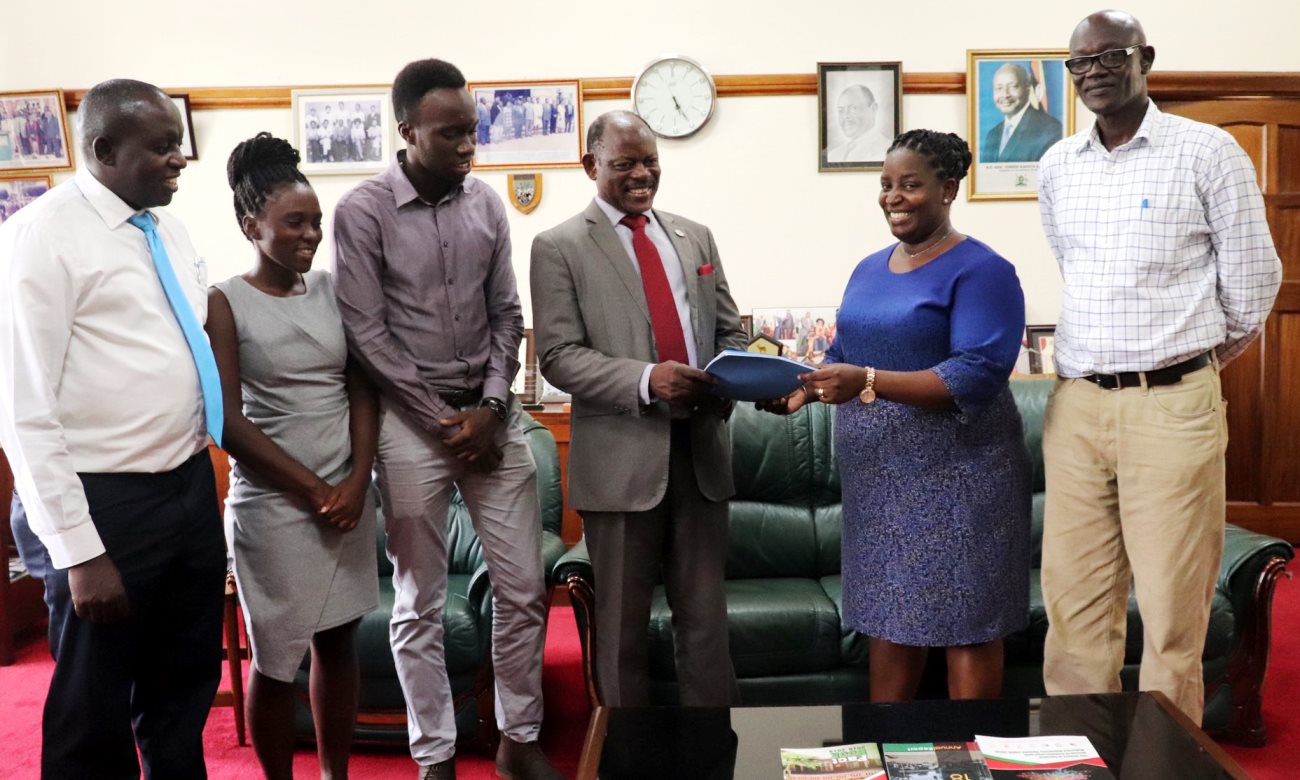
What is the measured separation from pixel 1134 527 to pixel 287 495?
1.70 m

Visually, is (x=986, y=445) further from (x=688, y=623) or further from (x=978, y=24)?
(x=978, y=24)

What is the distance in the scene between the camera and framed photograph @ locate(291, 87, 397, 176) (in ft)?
14.3

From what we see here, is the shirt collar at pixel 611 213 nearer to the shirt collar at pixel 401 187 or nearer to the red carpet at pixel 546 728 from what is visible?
the shirt collar at pixel 401 187

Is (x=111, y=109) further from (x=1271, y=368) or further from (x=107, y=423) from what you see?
(x=1271, y=368)

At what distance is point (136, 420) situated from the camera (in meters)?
1.75

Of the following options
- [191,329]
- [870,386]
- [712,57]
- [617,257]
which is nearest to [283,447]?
[191,329]

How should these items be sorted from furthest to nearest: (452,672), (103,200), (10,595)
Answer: (10,595)
(452,672)
(103,200)

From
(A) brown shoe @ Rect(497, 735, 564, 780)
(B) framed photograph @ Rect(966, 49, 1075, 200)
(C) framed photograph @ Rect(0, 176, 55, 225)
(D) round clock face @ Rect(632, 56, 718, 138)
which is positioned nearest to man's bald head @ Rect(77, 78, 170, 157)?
(A) brown shoe @ Rect(497, 735, 564, 780)

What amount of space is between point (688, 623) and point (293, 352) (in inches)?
40.5

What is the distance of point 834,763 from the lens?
1.67 m

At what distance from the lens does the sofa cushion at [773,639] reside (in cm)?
272

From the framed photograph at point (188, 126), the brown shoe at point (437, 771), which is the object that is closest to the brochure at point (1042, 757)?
the brown shoe at point (437, 771)

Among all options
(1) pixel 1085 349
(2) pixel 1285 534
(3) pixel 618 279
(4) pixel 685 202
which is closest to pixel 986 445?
(1) pixel 1085 349

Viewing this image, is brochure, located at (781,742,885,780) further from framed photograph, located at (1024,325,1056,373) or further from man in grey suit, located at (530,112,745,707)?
framed photograph, located at (1024,325,1056,373)
